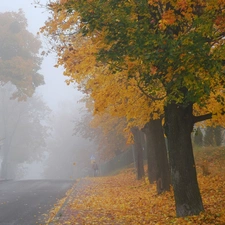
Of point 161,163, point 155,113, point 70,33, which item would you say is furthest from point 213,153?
point 70,33

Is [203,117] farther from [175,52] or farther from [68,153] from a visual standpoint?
[68,153]

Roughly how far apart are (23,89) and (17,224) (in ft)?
81.5

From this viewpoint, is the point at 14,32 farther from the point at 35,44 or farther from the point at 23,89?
the point at 23,89

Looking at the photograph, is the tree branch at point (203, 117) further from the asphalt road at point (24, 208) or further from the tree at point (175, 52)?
the asphalt road at point (24, 208)

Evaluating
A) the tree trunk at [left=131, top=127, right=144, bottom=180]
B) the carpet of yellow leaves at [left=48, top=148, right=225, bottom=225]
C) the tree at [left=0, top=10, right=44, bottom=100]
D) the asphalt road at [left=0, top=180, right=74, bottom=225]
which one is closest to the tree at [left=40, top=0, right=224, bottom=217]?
the carpet of yellow leaves at [left=48, top=148, right=225, bottom=225]

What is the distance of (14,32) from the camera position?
35812mm

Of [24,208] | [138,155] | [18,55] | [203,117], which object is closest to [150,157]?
[138,155]

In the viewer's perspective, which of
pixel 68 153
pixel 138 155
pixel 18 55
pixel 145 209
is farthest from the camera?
pixel 68 153

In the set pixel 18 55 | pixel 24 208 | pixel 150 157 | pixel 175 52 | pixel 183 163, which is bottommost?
pixel 24 208

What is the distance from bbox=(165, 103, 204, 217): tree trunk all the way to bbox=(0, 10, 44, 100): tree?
2589 cm

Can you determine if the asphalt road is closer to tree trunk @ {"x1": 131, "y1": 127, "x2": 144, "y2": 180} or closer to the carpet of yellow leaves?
the carpet of yellow leaves

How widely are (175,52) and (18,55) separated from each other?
99.3 ft

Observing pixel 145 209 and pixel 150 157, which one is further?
pixel 150 157

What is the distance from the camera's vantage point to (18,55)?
36000 mm
